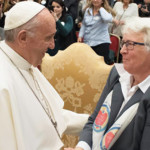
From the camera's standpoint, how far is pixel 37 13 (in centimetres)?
138

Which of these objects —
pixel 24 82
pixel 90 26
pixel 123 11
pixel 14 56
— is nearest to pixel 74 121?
pixel 24 82

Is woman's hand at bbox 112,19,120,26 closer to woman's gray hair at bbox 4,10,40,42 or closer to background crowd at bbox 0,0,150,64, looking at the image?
background crowd at bbox 0,0,150,64

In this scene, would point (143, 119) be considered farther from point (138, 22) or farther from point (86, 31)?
point (86, 31)

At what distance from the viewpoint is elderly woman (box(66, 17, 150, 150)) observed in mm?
1260

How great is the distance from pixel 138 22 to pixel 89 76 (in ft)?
1.90

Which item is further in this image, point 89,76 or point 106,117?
point 89,76

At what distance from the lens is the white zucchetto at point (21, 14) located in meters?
1.36

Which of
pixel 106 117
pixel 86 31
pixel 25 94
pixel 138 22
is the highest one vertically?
pixel 138 22

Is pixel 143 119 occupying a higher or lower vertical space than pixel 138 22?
lower

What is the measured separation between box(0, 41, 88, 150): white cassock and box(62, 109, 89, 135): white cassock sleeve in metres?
0.10

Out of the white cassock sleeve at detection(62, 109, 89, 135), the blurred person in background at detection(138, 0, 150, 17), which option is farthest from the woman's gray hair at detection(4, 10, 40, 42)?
the blurred person in background at detection(138, 0, 150, 17)

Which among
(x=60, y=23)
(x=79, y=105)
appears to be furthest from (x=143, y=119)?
(x=60, y=23)

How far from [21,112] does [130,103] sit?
0.51 meters

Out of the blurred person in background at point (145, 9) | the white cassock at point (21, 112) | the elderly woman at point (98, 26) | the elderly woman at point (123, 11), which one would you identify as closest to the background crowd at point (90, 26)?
the elderly woman at point (98, 26)
